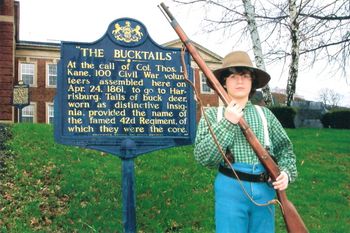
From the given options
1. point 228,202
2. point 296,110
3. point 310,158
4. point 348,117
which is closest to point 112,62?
point 228,202

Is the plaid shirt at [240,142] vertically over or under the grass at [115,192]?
over

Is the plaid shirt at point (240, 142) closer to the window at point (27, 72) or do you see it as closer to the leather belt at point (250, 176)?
the leather belt at point (250, 176)

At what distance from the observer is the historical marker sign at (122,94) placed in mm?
6281

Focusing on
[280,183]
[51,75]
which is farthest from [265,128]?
[51,75]

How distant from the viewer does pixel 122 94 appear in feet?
21.2

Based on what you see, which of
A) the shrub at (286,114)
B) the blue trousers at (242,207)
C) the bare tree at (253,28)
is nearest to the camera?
the blue trousers at (242,207)

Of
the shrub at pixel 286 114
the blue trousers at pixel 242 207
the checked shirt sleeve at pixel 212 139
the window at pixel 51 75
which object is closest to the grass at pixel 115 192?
the blue trousers at pixel 242 207

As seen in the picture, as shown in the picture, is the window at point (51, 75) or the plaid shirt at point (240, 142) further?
the window at point (51, 75)

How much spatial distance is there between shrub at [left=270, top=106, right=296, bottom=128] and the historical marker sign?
1166 cm

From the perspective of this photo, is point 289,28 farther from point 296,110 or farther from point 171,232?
point 171,232

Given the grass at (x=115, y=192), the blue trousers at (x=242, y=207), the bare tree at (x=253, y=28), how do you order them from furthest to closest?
the bare tree at (x=253, y=28), the grass at (x=115, y=192), the blue trousers at (x=242, y=207)

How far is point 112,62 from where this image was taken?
6.52m

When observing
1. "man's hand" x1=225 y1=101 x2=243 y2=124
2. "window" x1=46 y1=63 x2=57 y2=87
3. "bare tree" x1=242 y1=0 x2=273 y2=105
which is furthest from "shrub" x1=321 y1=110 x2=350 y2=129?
"window" x1=46 y1=63 x2=57 y2=87

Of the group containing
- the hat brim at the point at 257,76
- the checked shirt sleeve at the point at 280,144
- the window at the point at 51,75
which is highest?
the window at the point at 51,75
